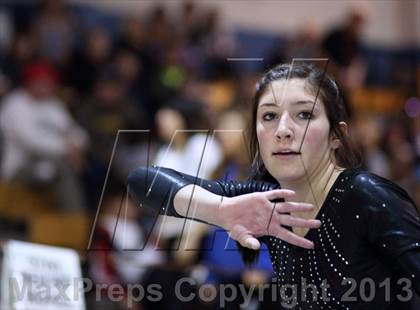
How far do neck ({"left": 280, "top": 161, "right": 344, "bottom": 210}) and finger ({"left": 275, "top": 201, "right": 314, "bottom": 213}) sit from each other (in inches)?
9.9

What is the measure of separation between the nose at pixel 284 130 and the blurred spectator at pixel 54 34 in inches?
191

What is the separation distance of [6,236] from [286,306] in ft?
11.8

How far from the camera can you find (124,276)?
16.9 ft

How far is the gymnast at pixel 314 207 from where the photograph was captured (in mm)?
1910

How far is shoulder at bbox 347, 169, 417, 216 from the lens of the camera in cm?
195

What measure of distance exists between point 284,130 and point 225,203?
0.83 ft

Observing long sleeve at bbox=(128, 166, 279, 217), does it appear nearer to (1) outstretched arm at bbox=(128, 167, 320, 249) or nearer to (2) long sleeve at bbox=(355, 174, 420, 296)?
(1) outstretched arm at bbox=(128, 167, 320, 249)

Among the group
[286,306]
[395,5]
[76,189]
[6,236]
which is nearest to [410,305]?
[286,306]

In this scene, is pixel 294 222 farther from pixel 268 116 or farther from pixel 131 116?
pixel 131 116

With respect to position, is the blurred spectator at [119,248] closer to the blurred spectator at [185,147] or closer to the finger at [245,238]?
the blurred spectator at [185,147]

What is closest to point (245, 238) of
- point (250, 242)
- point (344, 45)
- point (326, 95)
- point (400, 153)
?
point (250, 242)

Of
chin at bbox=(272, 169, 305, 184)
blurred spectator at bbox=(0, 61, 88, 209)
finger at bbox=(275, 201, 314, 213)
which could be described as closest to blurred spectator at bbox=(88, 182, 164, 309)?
blurred spectator at bbox=(0, 61, 88, 209)

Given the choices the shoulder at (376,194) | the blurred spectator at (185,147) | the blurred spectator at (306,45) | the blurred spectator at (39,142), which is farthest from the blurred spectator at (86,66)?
the shoulder at (376,194)

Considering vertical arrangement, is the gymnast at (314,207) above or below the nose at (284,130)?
below
